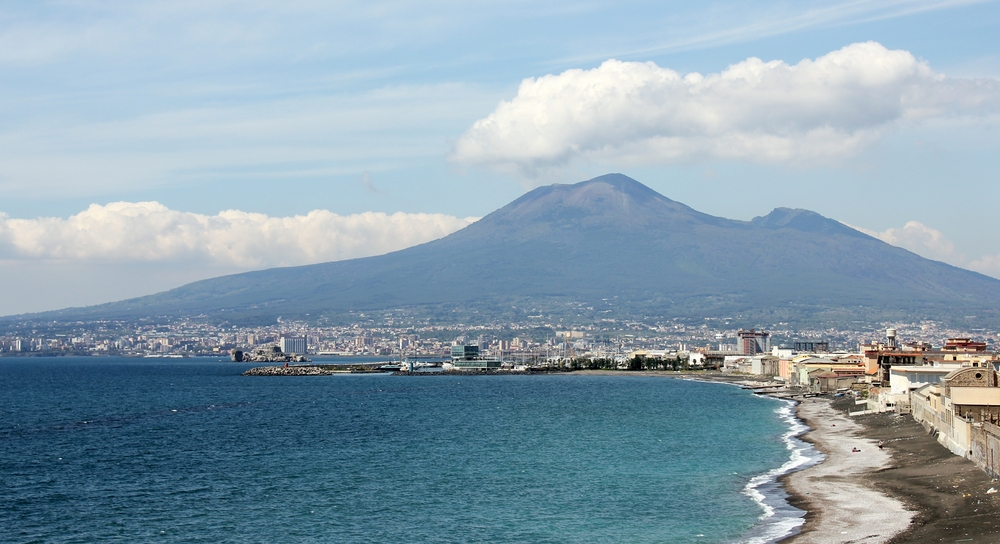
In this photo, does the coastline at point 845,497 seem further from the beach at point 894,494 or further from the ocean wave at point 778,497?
the ocean wave at point 778,497

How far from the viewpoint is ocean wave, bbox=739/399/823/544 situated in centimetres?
3350

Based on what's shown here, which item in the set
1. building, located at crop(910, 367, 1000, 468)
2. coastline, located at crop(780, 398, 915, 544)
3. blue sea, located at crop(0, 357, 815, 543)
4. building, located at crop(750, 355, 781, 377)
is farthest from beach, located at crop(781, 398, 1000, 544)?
building, located at crop(750, 355, 781, 377)

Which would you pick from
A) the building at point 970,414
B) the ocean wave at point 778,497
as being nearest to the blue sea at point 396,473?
the ocean wave at point 778,497

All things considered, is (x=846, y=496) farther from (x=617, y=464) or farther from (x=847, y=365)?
(x=847, y=365)

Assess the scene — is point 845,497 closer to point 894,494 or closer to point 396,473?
point 894,494

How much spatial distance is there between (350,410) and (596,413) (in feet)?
67.5

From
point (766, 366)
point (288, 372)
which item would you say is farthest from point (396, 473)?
point (288, 372)

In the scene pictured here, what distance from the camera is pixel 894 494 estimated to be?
127ft

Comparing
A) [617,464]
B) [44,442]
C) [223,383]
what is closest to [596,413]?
[617,464]

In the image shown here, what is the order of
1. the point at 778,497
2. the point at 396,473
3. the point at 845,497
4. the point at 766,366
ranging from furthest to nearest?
the point at 766,366, the point at 396,473, the point at 778,497, the point at 845,497

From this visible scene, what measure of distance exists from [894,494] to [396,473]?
2088 cm

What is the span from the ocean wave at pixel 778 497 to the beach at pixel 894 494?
442mm

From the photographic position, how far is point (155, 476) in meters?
46.1

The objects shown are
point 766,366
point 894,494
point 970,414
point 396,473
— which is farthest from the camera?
point 766,366
